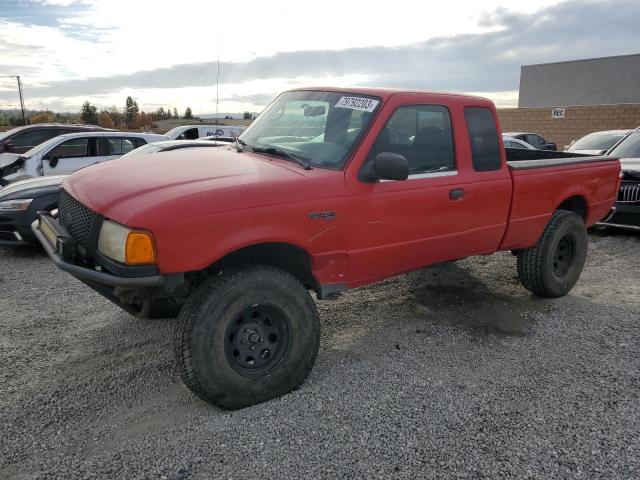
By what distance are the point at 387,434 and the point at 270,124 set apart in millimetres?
2574

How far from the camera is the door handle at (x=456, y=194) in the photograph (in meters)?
4.09

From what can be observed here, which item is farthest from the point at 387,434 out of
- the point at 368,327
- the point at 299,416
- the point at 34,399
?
the point at 34,399

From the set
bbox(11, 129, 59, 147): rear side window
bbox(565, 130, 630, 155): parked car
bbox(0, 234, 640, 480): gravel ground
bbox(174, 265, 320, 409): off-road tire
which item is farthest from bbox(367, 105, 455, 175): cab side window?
bbox(11, 129, 59, 147): rear side window

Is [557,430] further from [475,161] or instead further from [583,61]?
[583,61]

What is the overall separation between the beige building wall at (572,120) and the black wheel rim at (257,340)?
2269 centimetres

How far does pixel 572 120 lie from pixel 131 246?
2534 centimetres

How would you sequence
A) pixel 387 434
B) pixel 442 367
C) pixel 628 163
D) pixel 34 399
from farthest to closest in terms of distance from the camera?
pixel 628 163
pixel 442 367
pixel 34 399
pixel 387 434

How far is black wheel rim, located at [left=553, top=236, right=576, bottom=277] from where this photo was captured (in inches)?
213

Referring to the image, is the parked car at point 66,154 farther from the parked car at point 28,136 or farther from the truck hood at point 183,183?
the truck hood at point 183,183

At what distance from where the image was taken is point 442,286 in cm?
576

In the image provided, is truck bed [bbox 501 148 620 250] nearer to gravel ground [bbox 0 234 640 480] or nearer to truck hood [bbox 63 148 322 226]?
gravel ground [bbox 0 234 640 480]

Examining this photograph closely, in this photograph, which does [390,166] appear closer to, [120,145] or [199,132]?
[120,145]

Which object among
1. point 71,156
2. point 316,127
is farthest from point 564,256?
point 71,156

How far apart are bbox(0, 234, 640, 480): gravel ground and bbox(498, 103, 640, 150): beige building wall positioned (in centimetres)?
2025
